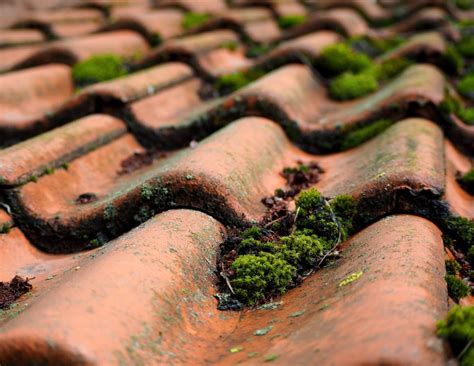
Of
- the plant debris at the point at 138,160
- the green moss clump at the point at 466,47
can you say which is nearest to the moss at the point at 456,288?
the plant debris at the point at 138,160

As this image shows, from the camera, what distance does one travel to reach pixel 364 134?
128 inches

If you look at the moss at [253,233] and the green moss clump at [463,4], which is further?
the green moss clump at [463,4]

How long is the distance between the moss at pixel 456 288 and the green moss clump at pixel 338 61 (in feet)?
8.90

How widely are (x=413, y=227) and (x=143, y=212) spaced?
109 cm

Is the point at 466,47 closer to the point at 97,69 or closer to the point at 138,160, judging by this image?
the point at 97,69

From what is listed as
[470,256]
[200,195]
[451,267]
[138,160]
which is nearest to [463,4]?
[138,160]

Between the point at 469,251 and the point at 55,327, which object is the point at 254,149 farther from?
the point at 55,327

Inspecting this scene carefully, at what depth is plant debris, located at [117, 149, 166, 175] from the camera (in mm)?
3029

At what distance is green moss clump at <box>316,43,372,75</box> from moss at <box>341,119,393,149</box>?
1157 mm

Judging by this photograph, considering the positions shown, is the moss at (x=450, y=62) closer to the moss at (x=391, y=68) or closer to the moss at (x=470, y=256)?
the moss at (x=391, y=68)

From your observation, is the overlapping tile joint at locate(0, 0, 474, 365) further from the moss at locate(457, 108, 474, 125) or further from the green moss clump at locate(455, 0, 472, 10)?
the green moss clump at locate(455, 0, 472, 10)

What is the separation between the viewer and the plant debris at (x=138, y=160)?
3.03 metres

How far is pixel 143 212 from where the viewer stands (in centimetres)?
232

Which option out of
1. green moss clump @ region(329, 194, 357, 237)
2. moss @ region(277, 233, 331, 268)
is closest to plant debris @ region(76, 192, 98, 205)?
moss @ region(277, 233, 331, 268)
